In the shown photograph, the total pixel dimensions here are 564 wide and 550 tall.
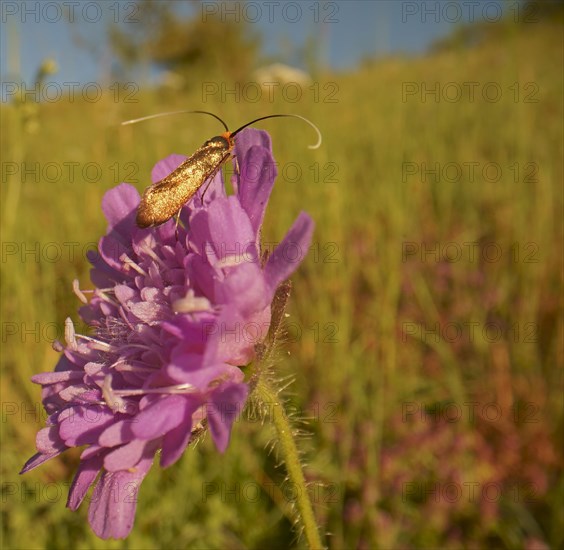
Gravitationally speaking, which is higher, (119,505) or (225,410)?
(225,410)

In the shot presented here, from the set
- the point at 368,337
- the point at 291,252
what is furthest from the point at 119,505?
the point at 368,337

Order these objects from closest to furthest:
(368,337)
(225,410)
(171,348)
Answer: (225,410), (171,348), (368,337)

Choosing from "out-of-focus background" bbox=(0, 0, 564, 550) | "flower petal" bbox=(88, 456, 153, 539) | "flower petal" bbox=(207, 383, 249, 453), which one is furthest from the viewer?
"out-of-focus background" bbox=(0, 0, 564, 550)

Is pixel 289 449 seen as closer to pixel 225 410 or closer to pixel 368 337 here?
pixel 225 410

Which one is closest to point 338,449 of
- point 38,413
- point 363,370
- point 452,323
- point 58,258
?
point 363,370

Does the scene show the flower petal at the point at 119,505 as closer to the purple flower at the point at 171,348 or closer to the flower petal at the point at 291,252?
the purple flower at the point at 171,348

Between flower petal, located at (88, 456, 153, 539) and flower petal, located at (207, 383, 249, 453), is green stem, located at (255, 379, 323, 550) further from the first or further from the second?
flower petal, located at (88, 456, 153, 539)

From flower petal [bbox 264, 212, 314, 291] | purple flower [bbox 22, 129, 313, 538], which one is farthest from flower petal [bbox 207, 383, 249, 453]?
flower petal [bbox 264, 212, 314, 291]

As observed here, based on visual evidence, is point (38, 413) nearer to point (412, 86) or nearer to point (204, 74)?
point (204, 74)

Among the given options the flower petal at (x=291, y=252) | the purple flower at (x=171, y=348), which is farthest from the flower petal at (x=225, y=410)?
the flower petal at (x=291, y=252)
